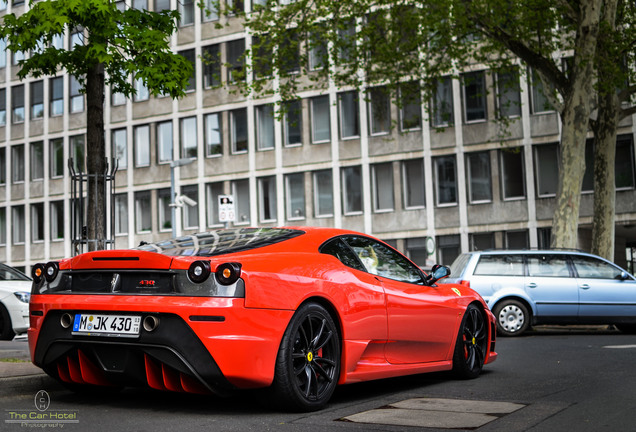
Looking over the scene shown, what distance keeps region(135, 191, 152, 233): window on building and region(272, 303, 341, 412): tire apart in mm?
39878

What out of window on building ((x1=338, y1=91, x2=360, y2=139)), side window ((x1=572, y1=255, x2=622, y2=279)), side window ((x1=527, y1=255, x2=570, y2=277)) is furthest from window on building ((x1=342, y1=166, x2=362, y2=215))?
side window ((x1=572, y1=255, x2=622, y2=279))

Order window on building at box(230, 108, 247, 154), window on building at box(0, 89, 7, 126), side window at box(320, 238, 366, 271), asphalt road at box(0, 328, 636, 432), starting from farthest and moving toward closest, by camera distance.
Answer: window on building at box(0, 89, 7, 126)
window on building at box(230, 108, 247, 154)
side window at box(320, 238, 366, 271)
asphalt road at box(0, 328, 636, 432)

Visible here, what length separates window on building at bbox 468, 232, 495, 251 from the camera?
3694cm

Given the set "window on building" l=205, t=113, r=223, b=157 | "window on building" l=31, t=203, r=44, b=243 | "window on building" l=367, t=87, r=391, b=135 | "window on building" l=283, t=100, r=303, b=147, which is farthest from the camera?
"window on building" l=31, t=203, r=44, b=243

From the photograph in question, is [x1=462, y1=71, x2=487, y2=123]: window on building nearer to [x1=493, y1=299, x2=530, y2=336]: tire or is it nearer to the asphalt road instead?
[x1=493, y1=299, x2=530, y2=336]: tire

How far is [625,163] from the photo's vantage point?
34.5 meters

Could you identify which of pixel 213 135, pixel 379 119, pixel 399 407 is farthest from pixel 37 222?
pixel 399 407

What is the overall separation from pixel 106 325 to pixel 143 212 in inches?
1592

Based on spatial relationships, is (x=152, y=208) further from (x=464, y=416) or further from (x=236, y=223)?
(x=464, y=416)

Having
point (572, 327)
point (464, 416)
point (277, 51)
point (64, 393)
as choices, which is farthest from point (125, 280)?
point (277, 51)

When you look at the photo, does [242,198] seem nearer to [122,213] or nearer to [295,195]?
[295,195]

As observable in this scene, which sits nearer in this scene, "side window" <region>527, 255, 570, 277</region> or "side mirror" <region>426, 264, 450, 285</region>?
"side mirror" <region>426, 264, 450, 285</region>

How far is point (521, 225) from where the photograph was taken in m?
36.2

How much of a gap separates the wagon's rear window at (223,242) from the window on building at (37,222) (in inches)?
1737
